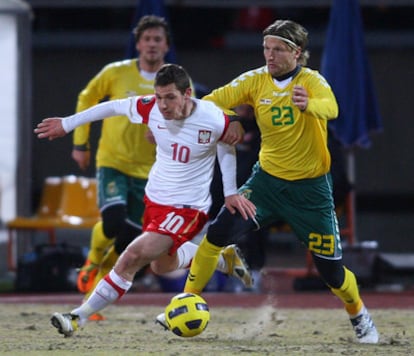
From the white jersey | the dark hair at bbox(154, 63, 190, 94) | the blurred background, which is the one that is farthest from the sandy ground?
the blurred background

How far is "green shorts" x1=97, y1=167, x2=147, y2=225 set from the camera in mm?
9625

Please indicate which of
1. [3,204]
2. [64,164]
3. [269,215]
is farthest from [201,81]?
[269,215]

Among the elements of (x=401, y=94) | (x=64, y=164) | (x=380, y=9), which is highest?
(x=380, y=9)

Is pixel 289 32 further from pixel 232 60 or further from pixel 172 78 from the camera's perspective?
pixel 232 60

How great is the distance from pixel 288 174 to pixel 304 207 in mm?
239

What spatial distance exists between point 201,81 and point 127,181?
7642 mm

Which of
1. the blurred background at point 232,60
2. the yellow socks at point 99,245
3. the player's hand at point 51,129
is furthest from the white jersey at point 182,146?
the blurred background at point 232,60

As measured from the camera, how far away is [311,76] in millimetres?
7973

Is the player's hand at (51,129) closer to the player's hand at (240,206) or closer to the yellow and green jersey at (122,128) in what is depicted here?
the player's hand at (240,206)

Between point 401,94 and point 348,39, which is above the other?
point 348,39

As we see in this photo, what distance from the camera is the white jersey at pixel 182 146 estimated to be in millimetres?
8008

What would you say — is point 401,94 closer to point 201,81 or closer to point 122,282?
point 201,81

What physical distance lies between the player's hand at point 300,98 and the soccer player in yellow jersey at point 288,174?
0.46m

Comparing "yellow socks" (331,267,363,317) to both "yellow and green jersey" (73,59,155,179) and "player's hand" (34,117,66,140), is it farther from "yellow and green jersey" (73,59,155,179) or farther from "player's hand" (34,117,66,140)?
"yellow and green jersey" (73,59,155,179)
